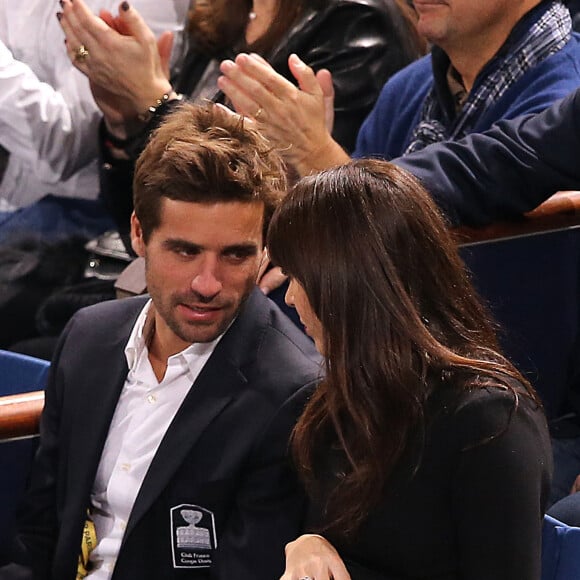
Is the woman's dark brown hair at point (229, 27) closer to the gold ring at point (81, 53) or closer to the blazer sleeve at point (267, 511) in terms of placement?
the gold ring at point (81, 53)

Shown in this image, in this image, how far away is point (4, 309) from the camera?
103 inches

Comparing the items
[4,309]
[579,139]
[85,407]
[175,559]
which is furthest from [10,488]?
[579,139]

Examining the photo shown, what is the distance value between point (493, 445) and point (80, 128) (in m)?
1.64

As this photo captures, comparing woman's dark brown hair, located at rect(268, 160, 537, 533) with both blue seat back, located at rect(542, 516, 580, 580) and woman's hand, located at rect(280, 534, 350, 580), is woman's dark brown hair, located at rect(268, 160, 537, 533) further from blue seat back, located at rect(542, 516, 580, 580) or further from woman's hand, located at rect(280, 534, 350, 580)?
blue seat back, located at rect(542, 516, 580, 580)

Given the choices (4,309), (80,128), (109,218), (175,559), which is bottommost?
(175,559)

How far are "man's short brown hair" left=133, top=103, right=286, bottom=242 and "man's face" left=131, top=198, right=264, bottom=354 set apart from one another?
0.02m

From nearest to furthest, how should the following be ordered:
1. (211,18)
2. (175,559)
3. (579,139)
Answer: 1. (175,559)
2. (579,139)
3. (211,18)

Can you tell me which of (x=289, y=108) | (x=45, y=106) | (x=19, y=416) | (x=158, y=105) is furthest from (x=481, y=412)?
(x=45, y=106)

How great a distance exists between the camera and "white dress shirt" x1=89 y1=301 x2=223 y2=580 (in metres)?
1.64

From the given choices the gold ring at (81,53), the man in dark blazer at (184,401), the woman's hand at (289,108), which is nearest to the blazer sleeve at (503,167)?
A: the woman's hand at (289,108)

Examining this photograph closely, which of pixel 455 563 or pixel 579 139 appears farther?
pixel 579 139

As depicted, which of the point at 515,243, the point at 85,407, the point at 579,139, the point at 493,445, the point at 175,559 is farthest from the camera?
the point at 515,243

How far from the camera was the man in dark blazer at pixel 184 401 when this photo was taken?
1.56 meters

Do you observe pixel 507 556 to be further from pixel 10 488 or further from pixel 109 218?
pixel 109 218
